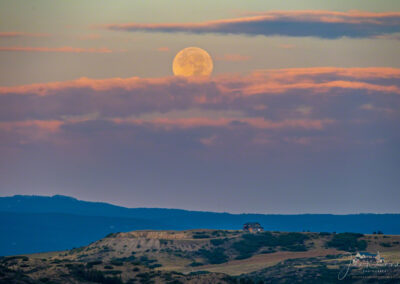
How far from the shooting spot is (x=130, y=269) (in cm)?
11194

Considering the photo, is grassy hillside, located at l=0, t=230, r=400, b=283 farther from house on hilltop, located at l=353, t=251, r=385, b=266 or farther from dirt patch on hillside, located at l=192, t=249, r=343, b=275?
house on hilltop, located at l=353, t=251, r=385, b=266

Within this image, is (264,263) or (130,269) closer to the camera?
(130,269)

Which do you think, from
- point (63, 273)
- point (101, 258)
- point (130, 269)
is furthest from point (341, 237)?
point (63, 273)

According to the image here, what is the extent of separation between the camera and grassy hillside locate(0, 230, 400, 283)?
131 metres

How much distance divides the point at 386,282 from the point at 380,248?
143 feet

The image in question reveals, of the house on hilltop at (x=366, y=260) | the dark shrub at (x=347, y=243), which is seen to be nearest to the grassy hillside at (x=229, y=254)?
the dark shrub at (x=347, y=243)

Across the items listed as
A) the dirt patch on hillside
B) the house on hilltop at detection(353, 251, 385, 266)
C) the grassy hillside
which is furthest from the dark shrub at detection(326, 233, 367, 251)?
the house on hilltop at detection(353, 251, 385, 266)

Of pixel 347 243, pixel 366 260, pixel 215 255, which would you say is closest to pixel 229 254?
pixel 215 255

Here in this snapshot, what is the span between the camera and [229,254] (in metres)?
176

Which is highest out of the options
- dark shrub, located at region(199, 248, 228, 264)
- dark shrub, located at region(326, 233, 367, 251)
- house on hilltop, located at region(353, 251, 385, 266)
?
dark shrub, located at region(326, 233, 367, 251)

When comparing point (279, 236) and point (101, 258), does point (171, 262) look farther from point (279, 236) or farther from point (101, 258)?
point (279, 236)

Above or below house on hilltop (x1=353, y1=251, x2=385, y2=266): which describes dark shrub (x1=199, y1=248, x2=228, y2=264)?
above

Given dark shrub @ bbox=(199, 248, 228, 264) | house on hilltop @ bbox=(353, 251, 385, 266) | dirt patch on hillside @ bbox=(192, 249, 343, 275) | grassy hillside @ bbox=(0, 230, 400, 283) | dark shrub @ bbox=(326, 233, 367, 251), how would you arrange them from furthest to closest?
dark shrub @ bbox=(199, 248, 228, 264) → dark shrub @ bbox=(326, 233, 367, 251) → dirt patch on hillside @ bbox=(192, 249, 343, 275) → house on hilltop @ bbox=(353, 251, 385, 266) → grassy hillside @ bbox=(0, 230, 400, 283)

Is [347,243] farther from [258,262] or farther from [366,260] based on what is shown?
[366,260]
